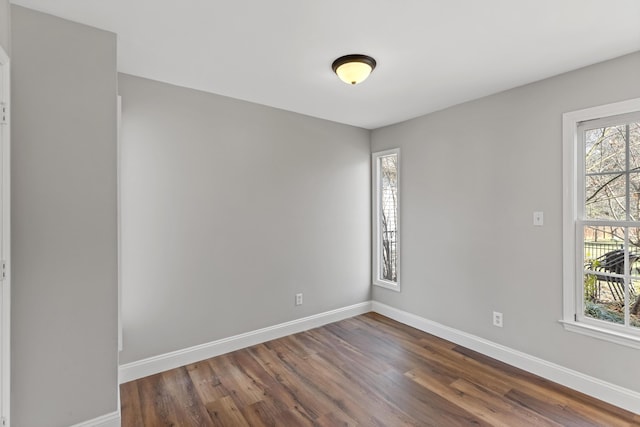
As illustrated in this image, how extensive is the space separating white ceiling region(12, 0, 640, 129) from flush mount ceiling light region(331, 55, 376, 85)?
52 mm

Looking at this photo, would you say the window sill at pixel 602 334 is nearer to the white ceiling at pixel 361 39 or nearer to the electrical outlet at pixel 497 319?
the electrical outlet at pixel 497 319

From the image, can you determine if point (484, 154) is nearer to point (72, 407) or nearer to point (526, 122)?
point (526, 122)

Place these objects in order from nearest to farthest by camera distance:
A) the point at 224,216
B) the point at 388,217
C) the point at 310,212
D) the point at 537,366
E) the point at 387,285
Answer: the point at 537,366, the point at 224,216, the point at 310,212, the point at 387,285, the point at 388,217

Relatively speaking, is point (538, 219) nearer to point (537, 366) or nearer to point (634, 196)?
point (634, 196)

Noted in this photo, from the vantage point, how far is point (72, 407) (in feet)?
5.80

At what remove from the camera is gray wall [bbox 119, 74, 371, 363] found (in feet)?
8.27

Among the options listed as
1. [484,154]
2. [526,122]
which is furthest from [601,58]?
[484,154]

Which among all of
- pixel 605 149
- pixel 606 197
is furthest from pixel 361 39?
pixel 606 197

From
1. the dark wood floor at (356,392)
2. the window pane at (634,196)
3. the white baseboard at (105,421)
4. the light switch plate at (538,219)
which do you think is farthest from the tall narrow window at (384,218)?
the white baseboard at (105,421)

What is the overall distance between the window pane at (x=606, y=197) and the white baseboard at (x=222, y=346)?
2.60m

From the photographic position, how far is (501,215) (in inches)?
112

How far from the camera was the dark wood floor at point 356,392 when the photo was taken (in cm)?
205

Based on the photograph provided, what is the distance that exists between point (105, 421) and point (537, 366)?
3130 mm

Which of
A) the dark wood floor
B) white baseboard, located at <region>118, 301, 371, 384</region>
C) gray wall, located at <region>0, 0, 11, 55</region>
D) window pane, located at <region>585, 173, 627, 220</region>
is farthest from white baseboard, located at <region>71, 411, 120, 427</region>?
window pane, located at <region>585, 173, 627, 220</region>
